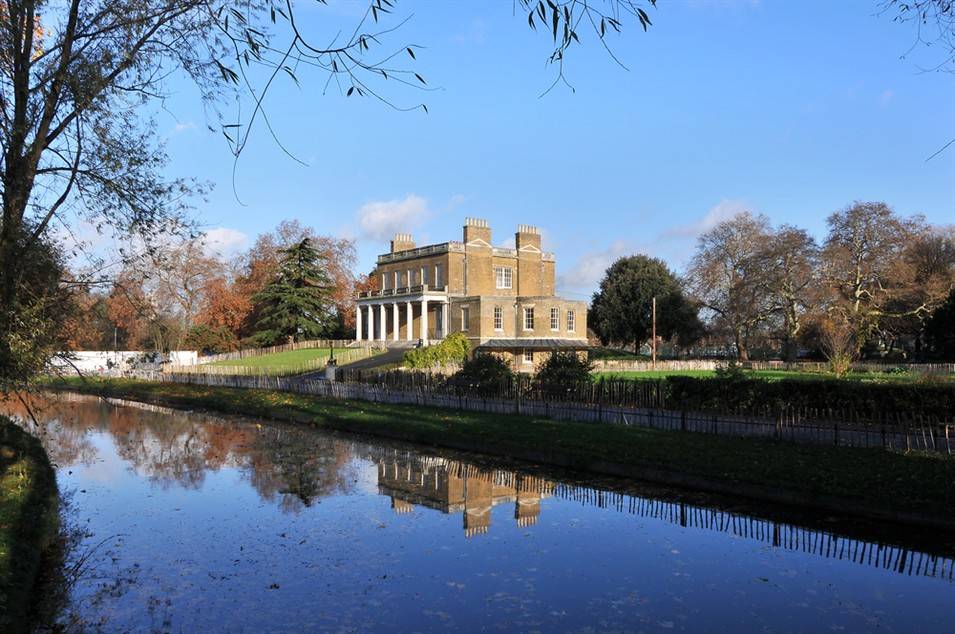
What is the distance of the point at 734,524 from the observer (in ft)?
40.4

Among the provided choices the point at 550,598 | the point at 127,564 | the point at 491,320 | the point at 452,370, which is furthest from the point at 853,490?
the point at 491,320

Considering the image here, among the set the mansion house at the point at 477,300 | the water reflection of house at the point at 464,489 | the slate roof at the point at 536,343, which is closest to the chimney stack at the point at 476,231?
the mansion house at the point at 477,300

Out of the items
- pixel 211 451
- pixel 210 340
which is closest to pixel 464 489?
pixel 211 451

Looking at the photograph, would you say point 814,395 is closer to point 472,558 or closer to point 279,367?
point 472,558

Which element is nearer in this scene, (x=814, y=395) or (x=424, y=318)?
(x=814, y=395)

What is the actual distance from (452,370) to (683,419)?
2221cm

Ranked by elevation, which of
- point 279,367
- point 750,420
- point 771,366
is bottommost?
point 750,420

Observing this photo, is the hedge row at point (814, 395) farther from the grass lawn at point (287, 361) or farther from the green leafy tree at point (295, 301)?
the green leafy tree at point (295, 301)

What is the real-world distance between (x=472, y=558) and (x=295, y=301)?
201ft

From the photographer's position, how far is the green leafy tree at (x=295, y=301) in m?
68.9

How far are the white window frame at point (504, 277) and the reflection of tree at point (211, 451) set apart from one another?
3863cm

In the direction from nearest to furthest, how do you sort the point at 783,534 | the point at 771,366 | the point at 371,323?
the point at 783,534
the point at 771,366
the point at 371,323

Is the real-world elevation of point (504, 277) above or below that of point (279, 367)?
above

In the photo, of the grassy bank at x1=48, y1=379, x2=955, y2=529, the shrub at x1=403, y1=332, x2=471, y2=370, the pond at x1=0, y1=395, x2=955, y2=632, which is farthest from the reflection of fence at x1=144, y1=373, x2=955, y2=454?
the shrub at x1=403, y1=332, x2=471, y2=370
